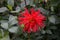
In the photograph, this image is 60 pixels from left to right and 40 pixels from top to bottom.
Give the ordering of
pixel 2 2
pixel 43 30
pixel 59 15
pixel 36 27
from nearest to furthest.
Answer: pixel 36 27 < pixel 43 30 < pixel 59 15 < pixel 2 2

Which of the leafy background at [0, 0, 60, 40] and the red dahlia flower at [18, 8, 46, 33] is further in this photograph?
the leafy background at [0, 0, 60, 40]

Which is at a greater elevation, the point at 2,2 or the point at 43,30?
the point at 2,2

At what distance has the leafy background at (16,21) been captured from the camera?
1619mm

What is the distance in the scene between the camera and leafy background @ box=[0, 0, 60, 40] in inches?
63.7

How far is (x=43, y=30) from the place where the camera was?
168cm

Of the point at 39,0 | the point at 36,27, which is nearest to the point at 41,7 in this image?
the point at 39,0

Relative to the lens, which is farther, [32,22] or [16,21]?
[16,21]

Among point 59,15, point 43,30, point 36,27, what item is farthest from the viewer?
point 59,15

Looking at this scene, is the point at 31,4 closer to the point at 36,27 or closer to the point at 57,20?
the point at 57,20

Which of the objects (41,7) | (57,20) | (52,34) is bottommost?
(52,34)

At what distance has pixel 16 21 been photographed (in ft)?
5.28

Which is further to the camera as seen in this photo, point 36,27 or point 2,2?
point 2,2

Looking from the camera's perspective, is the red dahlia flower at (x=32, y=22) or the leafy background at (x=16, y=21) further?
the leafy background at (x=16, y=21)

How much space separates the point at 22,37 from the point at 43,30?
18 centimetres
